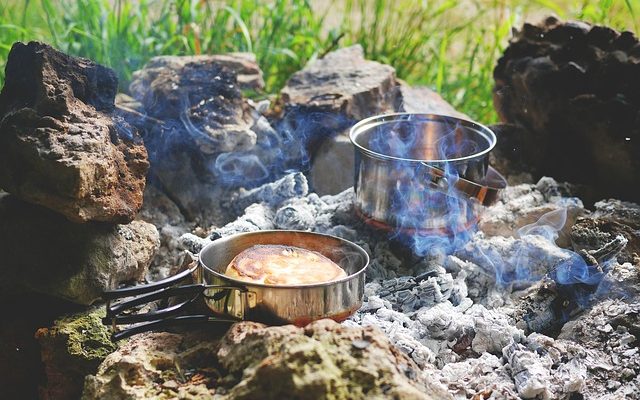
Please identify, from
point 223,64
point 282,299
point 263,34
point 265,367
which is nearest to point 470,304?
point 282,299

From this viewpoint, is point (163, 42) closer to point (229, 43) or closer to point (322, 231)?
point (229, 43)

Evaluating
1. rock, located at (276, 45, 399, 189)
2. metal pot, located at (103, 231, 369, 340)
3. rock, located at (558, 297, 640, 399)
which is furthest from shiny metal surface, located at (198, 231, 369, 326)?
rock, located at (276, 45, 399, 189)

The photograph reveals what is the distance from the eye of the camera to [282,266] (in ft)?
9.13

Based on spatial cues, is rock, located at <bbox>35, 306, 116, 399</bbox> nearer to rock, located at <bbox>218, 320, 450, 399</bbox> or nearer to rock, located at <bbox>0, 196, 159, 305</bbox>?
rock, located at <bbox>0, 196, 159, 305</bbox>

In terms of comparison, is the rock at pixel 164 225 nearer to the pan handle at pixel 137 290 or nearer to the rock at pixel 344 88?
the rock at pixel 344 88

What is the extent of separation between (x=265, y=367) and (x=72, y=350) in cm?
105

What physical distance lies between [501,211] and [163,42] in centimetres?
271

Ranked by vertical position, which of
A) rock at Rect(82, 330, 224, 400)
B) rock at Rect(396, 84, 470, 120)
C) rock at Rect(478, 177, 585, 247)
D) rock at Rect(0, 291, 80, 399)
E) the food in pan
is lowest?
rock at Rect(0, 291, 80, 399)

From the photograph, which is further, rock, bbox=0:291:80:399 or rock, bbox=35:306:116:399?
rock, bbox=0:291:80:399

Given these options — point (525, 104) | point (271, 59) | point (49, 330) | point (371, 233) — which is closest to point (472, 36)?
point (271, 59)

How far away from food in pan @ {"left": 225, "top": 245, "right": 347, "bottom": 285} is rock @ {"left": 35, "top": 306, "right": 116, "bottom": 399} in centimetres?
54

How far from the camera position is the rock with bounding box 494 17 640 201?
388 cm

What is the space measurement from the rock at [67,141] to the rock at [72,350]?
401 mm

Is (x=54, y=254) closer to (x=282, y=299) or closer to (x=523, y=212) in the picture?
(x=282, y=299)
